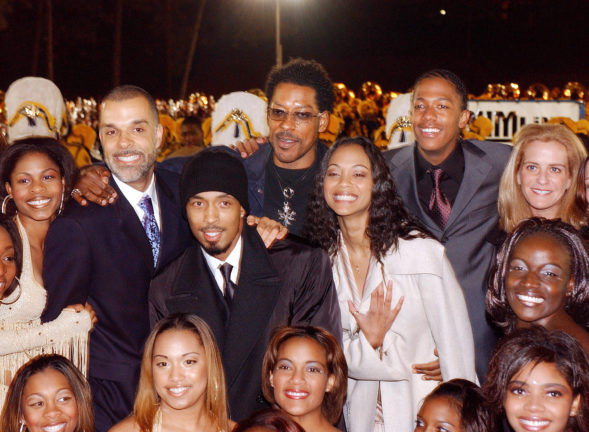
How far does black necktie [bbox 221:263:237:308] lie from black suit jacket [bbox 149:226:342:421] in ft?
0.14

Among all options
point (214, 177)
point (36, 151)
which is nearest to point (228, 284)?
point (214, 177)

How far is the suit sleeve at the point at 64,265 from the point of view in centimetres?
434

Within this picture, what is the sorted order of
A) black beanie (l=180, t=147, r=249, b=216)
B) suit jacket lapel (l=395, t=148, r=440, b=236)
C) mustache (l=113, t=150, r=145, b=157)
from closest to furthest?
black beanie (l=180, t=147, r=249, b=216) < mustache (l=113, t=150, r=145, b=157) < suit jacket lapel (l=395, t=148, r=440, b=236)

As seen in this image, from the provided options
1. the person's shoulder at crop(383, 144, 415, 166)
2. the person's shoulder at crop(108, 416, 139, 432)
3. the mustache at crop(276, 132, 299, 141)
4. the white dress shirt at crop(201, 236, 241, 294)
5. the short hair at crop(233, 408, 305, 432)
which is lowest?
the person's shoulder at crop(108, 416, 139, 432)

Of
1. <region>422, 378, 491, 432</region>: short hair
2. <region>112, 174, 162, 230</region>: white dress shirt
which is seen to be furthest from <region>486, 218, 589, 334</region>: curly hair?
<region>112, 174, 162, 230</region>: white dress shirt

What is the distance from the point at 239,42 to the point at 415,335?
1562 inches

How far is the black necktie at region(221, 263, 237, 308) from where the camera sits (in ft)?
14.9

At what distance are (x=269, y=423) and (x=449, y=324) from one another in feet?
4.06

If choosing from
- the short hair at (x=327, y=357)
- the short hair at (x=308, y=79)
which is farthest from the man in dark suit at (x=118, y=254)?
the short hair at (x=308, y=79)

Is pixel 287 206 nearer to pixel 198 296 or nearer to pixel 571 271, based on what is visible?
pixel 198 296

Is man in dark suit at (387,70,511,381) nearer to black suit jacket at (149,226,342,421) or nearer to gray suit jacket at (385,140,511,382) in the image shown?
gray suit jacket at (385,140,511,382)

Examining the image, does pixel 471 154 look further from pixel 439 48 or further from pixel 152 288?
pixel 439 48

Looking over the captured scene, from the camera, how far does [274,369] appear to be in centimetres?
440

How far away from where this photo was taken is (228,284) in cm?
457
